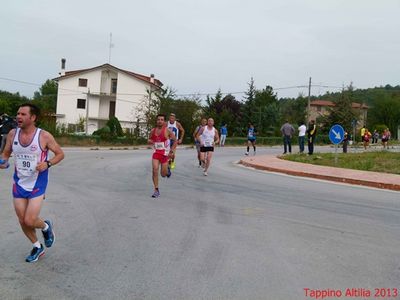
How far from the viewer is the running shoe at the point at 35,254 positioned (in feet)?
16.5

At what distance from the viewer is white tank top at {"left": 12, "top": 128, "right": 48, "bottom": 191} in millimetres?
4984

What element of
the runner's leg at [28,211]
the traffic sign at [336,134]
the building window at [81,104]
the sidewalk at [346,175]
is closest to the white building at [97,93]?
the building window at [81,104]

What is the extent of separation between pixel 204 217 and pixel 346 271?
304 cm

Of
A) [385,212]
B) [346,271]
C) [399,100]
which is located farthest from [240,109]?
[399,100]

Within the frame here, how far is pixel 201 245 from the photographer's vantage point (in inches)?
229

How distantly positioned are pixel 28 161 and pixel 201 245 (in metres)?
2.25

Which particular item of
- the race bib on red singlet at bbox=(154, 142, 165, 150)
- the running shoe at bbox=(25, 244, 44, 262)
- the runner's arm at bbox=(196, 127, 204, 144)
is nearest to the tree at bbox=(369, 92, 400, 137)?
the runner's arm at bbox=(196, 127, 204, 144)

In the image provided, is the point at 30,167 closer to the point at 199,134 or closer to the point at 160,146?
the point at 160,146

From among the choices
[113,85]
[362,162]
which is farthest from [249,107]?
[362,162]

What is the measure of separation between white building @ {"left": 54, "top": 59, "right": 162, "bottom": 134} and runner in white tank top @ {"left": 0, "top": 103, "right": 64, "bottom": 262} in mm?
56532

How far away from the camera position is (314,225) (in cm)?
723

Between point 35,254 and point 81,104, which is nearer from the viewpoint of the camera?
point 35,254

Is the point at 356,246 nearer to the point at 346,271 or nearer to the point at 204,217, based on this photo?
the point at 346,271

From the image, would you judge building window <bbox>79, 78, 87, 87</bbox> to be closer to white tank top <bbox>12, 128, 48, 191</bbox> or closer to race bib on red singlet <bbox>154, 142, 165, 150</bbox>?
race bib on red singlet <bbox>154, 142, 165, 150</bbox>
